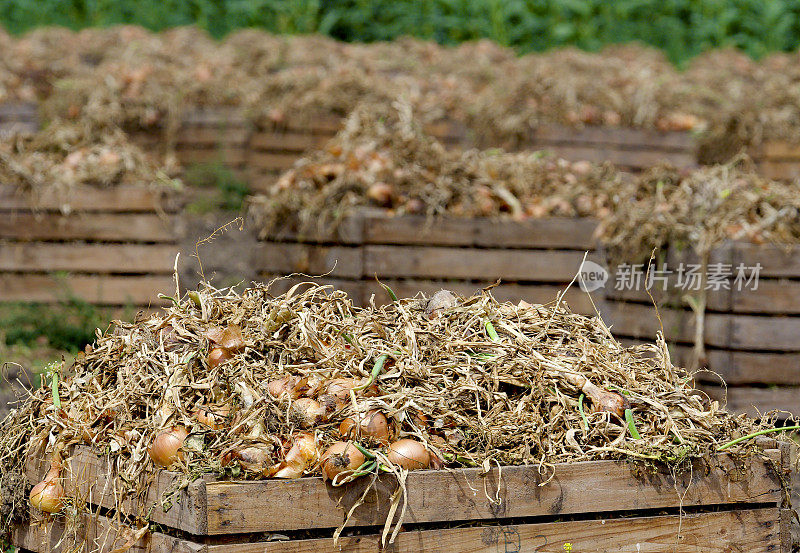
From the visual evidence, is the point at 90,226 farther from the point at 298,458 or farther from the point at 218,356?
the point at 298,458

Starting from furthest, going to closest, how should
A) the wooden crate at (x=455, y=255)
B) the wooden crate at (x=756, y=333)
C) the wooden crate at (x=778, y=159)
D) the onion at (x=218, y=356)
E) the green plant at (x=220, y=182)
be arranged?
1. the green plant at (x=220, y=182)
2. the wooden crate at (x=778, y=159)
3. the wooden crate at (x=455, y=255)
4. the wooden crate at (x=756, y=333)
5. the onion at (x=218, y=356)

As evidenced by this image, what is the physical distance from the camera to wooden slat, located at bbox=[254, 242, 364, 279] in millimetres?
5094

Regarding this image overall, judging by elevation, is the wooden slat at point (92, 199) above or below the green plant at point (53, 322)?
above

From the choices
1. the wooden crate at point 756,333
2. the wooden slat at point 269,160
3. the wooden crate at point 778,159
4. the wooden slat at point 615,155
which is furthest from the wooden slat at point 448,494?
the wooden slat at point 269,160

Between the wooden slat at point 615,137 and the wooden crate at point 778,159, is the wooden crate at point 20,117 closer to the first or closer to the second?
the wooden slat at point 615,137

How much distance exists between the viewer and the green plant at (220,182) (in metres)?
8.09

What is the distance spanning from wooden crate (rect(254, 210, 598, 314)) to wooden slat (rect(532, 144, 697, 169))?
2649 millimetres

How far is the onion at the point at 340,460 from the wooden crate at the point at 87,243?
12.5 feet

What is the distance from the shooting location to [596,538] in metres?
2.28

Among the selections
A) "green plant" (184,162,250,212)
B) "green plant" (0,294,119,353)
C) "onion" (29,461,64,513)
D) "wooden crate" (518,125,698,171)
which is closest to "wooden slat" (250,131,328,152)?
"green plant" (184,162,250,212)

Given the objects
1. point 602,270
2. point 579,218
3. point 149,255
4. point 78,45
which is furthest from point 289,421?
point 78,45

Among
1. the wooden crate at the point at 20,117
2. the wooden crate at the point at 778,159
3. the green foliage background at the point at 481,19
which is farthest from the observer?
the green foliage background at the point at 481,19

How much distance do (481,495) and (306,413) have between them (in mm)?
397

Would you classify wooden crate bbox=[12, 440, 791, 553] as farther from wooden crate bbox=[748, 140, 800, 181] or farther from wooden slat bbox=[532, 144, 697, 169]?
wooden crate bbox=[748, 140, 800, 181]
